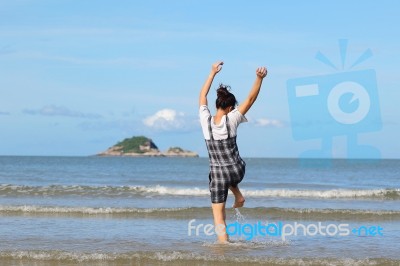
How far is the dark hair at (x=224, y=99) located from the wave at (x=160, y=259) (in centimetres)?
218

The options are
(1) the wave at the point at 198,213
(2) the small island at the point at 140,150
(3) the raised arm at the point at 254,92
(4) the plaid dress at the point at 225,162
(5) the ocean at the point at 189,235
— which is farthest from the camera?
(2) the small island at the point at 140,150

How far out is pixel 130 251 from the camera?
30.4 ft

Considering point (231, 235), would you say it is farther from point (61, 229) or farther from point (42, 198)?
point (42, 198)

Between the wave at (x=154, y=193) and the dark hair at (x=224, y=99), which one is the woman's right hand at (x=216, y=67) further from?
the wave at (x=154, y=193)

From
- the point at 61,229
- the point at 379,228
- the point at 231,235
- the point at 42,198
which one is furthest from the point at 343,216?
the point at 42,198

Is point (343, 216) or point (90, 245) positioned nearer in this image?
point (90, 245)

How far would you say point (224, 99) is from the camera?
7.91m

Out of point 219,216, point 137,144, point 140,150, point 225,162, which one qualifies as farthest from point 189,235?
point 137,144

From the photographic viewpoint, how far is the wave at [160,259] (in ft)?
27.7

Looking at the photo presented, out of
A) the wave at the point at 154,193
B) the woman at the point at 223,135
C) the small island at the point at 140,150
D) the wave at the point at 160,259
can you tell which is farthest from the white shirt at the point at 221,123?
the small island at the point at 140,150

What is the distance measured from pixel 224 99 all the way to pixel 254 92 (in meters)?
0.51

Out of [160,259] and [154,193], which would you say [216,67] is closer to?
[160,259]

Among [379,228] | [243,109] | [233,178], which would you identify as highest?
[243,109]

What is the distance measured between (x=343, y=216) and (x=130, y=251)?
717 centimetres
